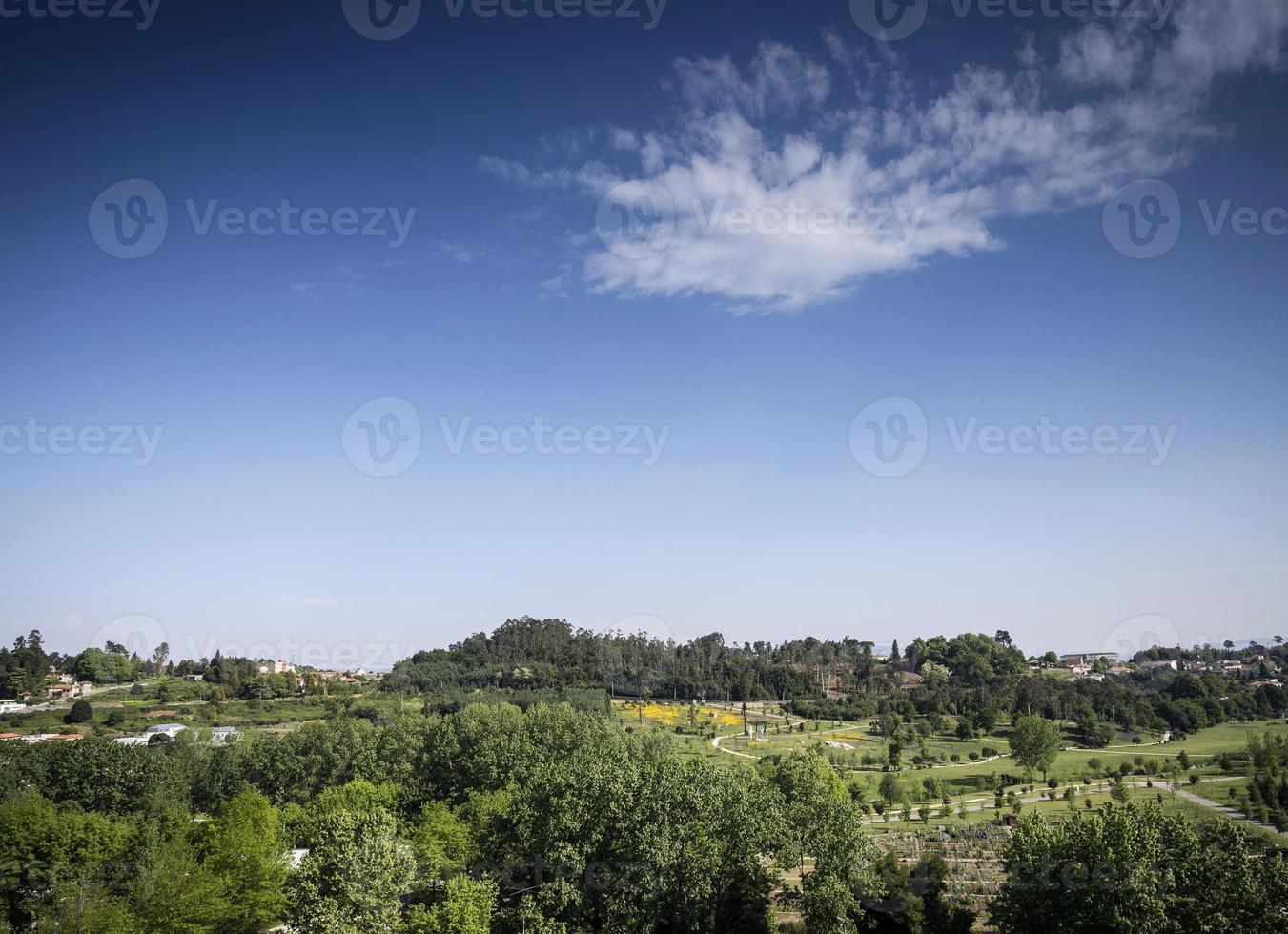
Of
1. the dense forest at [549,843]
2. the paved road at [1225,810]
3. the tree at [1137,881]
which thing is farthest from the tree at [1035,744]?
the tree at [1137,881]

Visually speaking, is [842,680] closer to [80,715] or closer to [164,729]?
[164,729]

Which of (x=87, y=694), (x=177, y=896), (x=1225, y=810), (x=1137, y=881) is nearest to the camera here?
(x=1137, y=881)

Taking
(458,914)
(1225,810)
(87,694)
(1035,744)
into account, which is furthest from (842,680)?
(87,694)

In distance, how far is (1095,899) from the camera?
80.8ft

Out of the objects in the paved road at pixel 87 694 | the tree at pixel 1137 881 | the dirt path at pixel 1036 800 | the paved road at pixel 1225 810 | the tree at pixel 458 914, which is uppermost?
the tree at pixel 1137 881

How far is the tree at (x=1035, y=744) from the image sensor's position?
6419cm

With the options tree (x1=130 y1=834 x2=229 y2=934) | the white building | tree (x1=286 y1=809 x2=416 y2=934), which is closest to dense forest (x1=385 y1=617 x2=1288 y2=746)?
the white building

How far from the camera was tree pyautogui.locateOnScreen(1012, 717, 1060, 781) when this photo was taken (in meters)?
64.2

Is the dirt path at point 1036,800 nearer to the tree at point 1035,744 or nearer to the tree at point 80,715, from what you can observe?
the tree at point 1035,744

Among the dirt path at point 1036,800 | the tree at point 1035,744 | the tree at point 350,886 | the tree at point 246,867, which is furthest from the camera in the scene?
the tree at point 1035,744

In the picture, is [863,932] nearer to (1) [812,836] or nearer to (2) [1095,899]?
(1) [812,836]

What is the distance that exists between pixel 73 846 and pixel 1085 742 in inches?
3707

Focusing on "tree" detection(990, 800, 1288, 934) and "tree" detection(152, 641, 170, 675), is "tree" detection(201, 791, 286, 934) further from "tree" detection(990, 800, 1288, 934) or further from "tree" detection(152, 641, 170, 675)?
"tree" detection(152, 641, 170, 675)

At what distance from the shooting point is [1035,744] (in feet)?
211
